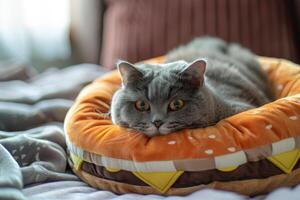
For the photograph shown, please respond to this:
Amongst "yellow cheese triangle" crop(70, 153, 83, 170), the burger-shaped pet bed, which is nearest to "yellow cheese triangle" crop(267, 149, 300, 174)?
the burger-shaped pet bed

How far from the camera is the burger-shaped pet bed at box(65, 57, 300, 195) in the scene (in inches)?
46.7

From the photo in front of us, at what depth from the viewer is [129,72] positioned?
132 centimetres

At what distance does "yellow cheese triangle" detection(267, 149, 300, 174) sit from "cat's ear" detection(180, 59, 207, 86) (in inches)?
11.5

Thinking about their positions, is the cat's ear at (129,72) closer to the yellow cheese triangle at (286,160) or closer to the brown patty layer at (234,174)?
the brown patty layer at (234,174)

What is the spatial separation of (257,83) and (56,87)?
828 millimetres

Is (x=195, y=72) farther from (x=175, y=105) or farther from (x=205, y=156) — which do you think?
(x=205, y=156)

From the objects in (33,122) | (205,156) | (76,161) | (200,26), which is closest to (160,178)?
(205,156)

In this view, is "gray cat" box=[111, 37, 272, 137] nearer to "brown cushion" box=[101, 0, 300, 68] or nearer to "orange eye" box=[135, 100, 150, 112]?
"orange eye" box=[135, 100, 150, 112]

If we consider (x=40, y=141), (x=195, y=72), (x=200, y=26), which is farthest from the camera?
(x=200, y=26)

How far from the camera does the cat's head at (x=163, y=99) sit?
126 centimetres

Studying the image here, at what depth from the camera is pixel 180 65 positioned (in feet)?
4.46

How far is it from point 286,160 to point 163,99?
0.36 metres

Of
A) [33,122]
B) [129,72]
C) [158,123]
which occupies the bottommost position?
[33,122]

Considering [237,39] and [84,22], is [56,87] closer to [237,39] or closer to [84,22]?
[84,22]
